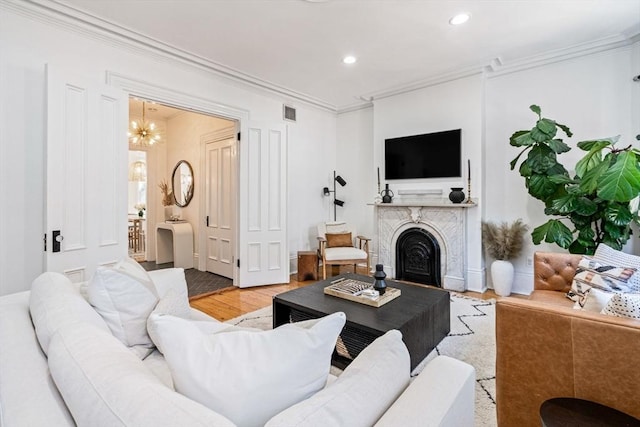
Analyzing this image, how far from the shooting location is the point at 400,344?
986 mm

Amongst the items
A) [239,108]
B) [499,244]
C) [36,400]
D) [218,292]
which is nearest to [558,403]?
[36,400]

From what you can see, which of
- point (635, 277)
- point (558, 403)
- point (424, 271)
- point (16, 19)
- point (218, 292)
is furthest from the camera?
point (424, 271)

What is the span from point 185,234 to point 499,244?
16.1ft

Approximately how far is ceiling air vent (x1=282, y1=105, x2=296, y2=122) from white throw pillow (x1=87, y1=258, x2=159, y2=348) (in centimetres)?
378

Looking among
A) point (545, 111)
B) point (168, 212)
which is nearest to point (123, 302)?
point (545, 111)

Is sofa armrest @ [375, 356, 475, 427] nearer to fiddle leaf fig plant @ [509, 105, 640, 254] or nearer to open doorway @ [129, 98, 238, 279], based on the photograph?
fiddle leaf fig plant @ [509, 105, 640, 254]

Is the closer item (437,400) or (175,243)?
(437,400)

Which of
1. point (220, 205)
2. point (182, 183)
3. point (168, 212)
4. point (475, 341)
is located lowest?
point (475, 341)

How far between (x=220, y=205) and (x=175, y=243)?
3.73 feet

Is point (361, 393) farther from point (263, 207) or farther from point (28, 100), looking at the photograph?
point (263, 207)

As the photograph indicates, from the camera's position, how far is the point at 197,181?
5.55 m

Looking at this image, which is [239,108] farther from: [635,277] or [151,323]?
[635,277]

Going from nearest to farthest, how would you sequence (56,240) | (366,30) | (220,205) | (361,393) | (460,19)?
(361,393)
(56,240)
(460,19)
(366,30)
(220,205)

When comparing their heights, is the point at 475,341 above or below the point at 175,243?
below
